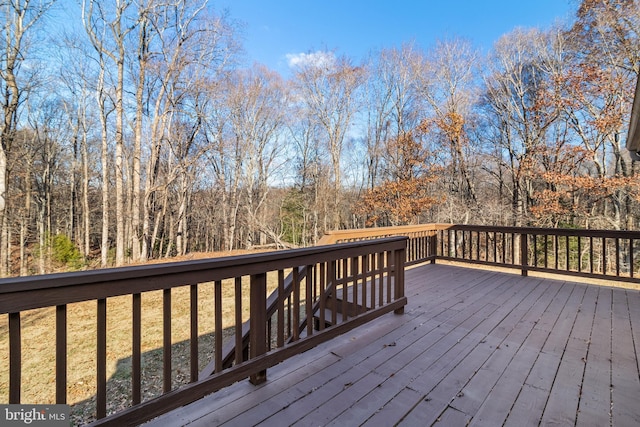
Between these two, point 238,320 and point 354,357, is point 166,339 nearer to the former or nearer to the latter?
point 238,320

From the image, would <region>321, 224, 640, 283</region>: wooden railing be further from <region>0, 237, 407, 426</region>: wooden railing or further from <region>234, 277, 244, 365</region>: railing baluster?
<region>234, 277, 244, 365</region>: railing baluster

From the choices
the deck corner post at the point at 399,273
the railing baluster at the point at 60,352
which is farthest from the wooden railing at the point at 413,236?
the railing baluster at the point at 60,352

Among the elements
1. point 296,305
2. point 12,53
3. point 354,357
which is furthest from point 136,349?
point 12,53

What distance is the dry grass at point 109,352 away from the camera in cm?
360

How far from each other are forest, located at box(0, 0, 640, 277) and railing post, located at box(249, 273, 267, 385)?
10.4 m

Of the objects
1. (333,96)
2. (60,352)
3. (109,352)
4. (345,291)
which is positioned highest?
(333,96)

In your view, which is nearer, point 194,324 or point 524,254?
point 194,324

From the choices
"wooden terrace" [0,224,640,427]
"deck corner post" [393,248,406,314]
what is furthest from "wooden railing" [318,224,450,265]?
"wooden terrace" [0,224,640,427]

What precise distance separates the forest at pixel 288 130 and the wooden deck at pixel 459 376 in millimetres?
8281

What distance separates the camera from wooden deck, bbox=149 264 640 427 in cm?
161

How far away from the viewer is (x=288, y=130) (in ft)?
56.4

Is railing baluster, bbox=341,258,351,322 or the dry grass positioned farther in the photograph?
the dry grass

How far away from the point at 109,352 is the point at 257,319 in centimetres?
413

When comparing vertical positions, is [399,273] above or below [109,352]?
above
